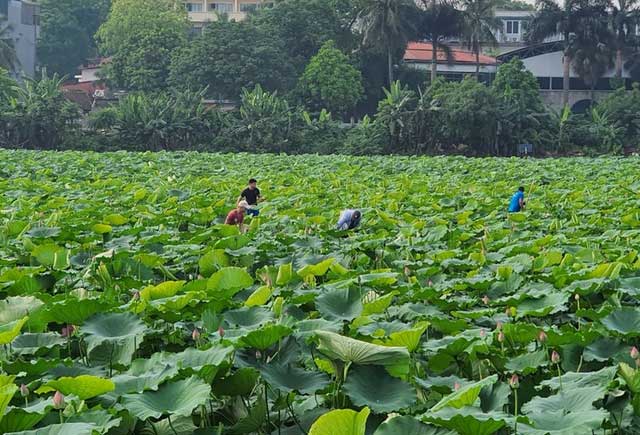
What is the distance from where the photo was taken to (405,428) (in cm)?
217

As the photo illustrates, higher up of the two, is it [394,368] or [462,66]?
[462,66]

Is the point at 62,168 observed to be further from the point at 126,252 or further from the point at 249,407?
the point at 249,407

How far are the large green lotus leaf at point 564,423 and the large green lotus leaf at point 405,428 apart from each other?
7.4 inches

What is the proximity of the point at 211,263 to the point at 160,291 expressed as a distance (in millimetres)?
1216

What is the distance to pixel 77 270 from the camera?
4.51 m

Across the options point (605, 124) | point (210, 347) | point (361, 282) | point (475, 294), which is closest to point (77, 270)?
point (361, 282)

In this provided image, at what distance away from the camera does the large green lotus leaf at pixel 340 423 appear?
199 centimetres

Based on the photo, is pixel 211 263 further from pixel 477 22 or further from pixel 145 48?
pixel 145 48

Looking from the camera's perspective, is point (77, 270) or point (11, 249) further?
point (11, 249)

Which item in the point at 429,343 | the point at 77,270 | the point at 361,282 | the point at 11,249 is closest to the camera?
the point at 429,343

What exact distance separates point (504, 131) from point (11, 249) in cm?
2754

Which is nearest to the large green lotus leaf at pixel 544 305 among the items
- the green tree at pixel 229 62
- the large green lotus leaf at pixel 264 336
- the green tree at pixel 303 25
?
the large green lotus leaf at pixel 264 336

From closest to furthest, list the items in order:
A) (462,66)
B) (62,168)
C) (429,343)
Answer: (429,343) → (62,168) → (462,66)

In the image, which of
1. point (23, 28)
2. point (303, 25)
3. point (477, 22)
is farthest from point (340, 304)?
point (23, 28)
